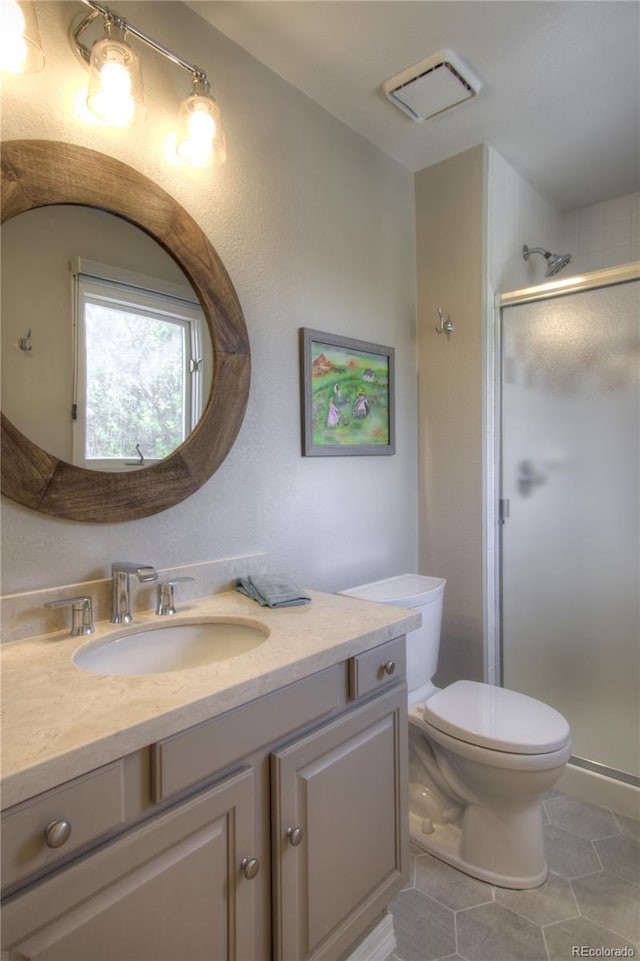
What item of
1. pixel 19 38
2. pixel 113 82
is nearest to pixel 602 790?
pixel 113 82

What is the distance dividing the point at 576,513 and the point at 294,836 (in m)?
1.54

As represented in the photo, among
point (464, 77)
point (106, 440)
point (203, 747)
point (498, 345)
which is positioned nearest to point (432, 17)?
point (464, 77)

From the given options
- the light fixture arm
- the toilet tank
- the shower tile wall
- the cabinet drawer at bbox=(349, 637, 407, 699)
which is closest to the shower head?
the shower tile wall

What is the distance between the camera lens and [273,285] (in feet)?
5.38

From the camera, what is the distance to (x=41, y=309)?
1130mm

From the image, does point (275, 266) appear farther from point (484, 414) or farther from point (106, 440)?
point (484, 414)

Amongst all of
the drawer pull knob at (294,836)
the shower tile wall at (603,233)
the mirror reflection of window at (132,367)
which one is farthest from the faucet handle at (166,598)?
the shower tile wall at (603,233)

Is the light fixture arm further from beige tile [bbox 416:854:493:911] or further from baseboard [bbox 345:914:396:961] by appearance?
beige tile [bbox 416:854:493:911]

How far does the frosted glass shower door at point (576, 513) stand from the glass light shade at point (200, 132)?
131cm

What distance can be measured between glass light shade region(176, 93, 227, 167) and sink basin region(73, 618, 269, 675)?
1165 mm

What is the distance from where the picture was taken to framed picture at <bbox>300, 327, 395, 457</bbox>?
175 cm

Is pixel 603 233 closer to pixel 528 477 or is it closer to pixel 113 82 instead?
pixel 528 477

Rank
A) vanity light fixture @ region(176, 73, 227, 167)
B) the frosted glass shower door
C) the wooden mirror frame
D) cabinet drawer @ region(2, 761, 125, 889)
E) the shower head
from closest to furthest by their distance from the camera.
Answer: cabinet drawer @ region(2, 761, 125, 889) < the wooden mirror frame < vanity light fixture @ region(176, 73, 227, 167) < the frosted glass shower door < the shower head

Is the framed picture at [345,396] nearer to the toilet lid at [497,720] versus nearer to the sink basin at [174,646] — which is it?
the sink basin at [174,646]
